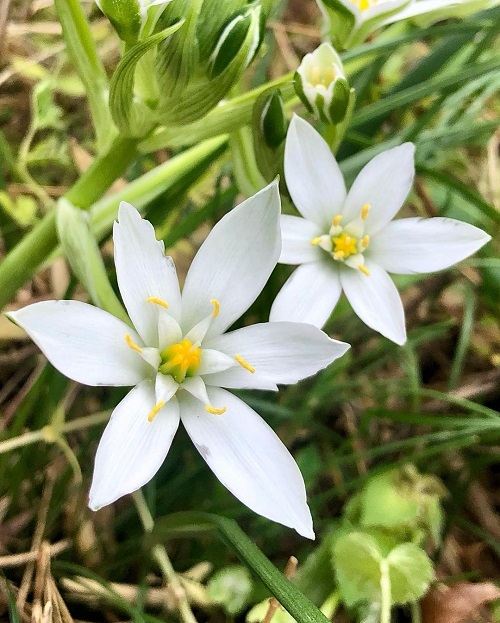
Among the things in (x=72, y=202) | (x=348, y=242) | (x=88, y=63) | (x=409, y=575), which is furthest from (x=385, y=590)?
(x=88, y=63)

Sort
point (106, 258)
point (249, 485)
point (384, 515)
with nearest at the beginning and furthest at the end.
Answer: point (249, 485) < point (384, 515) < point (106, 258)

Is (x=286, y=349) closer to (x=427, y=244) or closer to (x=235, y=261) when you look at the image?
(x=235, y=261)

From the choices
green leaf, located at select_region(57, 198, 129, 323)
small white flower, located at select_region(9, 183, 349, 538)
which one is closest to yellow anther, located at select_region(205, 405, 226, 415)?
small white flower, located at select_region(9, 183, 349, 538)

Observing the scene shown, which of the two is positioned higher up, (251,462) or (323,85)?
(323,85)

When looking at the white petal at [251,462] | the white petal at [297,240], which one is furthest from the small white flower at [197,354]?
the white petal at [297,240]

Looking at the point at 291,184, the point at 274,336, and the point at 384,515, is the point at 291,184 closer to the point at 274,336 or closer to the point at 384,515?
the point at 274,336

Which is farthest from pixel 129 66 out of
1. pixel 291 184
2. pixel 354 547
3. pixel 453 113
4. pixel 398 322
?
pixel 453 113
